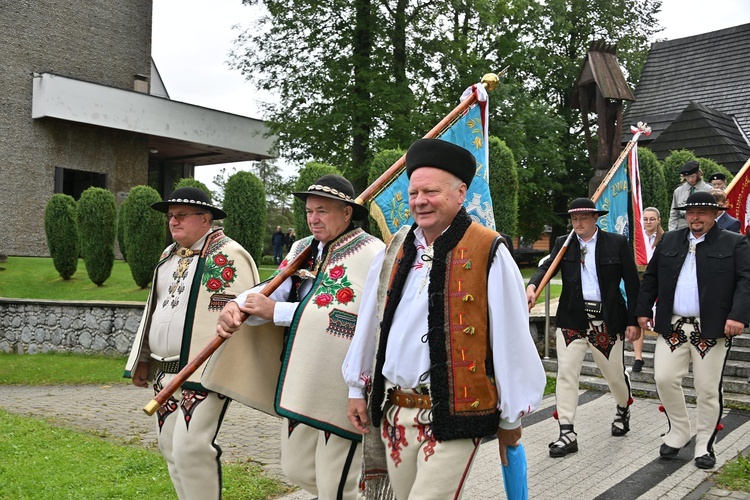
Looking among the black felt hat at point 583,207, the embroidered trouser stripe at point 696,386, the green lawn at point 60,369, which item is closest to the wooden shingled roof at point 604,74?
the black felt hat at point 583,207

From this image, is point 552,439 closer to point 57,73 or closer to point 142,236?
point 142,236

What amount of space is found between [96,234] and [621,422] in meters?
13.2

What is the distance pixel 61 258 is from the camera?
18.3 metres

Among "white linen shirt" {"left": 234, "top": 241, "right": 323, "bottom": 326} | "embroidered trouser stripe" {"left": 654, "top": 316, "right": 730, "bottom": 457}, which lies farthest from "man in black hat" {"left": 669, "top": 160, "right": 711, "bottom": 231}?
"white linen shirt" {"left": 234, "top": 241, "right": 323, "bottom": 326}

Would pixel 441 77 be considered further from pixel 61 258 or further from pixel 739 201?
pixel 739 201

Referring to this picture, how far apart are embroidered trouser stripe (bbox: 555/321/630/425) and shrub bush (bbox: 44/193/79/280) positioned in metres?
14.3

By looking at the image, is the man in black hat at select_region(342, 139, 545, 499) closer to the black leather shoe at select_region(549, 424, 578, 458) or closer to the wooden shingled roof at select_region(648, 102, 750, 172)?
the black leather shoe at select_region(549, 424, 578, 458)

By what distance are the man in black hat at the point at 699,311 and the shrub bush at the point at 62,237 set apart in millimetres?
15133

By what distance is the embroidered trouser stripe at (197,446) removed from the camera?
14.6 feet

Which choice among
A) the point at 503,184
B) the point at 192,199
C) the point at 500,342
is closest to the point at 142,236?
the point at 503,184

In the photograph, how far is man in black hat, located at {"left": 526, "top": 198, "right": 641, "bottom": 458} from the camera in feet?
23.8

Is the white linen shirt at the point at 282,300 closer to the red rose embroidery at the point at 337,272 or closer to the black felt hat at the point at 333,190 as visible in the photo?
the red rose embroidery at the point at 337,272

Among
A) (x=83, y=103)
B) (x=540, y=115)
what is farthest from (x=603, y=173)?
(x=83, y=103)

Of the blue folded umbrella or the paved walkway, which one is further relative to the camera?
the paved walkway
